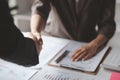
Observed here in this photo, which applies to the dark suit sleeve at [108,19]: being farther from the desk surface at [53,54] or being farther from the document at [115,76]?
the document at [115,76]

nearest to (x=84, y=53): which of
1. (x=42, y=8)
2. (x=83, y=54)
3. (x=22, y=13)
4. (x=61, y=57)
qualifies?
(x=83, y=54)

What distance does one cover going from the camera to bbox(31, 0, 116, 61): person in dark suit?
132 centimetres

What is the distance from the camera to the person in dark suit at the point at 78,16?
1.32 metres

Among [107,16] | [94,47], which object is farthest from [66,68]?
[107,16]

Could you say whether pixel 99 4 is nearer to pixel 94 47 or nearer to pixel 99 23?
pixel 99 23

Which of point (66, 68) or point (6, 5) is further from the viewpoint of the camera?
point (66, 68)

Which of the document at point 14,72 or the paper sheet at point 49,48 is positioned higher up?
the document at point 14,72

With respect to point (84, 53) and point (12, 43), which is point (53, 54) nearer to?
point (84, 53)

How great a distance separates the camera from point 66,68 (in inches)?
38.1

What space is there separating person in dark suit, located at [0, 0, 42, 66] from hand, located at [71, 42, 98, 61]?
0.31m

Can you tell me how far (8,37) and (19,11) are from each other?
1.94m

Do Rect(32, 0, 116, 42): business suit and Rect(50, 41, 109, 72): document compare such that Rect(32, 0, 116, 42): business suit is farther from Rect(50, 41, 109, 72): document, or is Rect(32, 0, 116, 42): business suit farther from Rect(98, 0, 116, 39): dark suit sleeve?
Rect(50, 41, 109, 72): document

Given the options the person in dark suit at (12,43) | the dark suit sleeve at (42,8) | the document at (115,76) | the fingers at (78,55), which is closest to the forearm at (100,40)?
the fingers at (78,55)

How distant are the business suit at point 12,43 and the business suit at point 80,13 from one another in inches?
25.0
